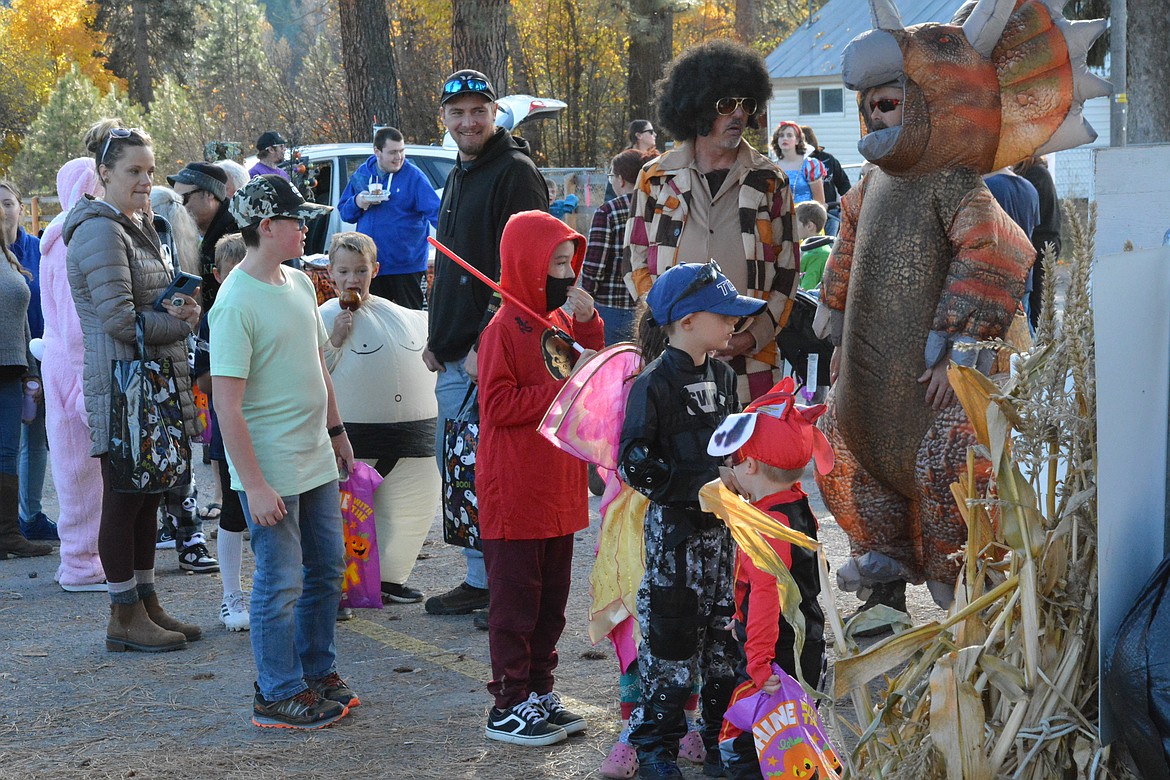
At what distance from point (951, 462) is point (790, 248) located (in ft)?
3.64

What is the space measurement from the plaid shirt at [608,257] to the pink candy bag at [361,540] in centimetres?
230

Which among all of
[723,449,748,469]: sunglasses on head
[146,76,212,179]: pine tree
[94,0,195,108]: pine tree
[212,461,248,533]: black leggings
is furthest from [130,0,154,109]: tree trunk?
[723,449,748,469]: sunglasses on head

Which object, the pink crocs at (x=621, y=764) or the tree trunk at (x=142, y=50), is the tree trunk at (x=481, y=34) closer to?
the pink crocs at (x=621, y=764)

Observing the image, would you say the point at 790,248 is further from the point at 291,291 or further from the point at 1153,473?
the point at 1153,473

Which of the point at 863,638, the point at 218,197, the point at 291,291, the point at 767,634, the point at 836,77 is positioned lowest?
the point at 863,638

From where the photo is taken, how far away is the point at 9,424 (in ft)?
22.4

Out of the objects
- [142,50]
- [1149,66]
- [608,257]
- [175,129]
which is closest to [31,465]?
A: [608,257]

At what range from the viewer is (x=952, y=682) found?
2.31 meters

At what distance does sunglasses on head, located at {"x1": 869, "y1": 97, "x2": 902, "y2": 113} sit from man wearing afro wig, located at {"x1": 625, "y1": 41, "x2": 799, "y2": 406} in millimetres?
564

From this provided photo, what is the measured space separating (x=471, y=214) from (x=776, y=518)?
2.36m

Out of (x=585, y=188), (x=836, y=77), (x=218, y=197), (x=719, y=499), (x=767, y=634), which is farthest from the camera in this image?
(x=836, y=77)

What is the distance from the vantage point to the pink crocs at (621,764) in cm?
371

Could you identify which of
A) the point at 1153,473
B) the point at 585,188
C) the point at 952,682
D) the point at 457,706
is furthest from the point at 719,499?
the point at 585,188

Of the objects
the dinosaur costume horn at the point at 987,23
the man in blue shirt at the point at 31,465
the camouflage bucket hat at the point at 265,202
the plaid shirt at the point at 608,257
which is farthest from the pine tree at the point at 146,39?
the dinosaur costume horn at the point at 987,23
